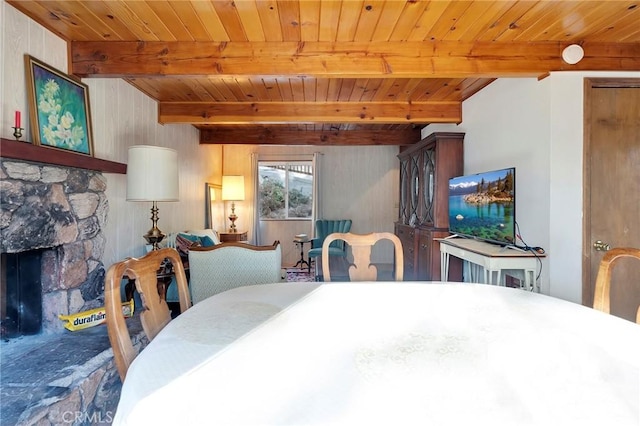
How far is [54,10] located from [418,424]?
263 cm

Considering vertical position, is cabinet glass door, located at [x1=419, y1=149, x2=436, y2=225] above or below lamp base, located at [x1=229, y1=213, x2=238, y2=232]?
above

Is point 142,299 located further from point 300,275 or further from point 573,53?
point 300,275

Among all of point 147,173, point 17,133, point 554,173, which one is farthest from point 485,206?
point 17,133

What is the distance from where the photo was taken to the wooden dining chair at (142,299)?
0.86 meters

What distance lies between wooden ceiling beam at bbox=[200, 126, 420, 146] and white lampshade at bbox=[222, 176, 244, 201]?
2.65ft

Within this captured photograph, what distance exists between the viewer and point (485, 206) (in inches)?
106

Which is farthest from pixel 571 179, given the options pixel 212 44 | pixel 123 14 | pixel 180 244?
pixel 180 244

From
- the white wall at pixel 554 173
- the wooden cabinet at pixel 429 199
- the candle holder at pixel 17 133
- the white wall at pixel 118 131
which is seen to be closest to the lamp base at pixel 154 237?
the white wall at pixel 118 131

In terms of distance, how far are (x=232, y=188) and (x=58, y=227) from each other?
362 centimetres

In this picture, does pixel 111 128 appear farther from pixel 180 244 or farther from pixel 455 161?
pixel 455 161

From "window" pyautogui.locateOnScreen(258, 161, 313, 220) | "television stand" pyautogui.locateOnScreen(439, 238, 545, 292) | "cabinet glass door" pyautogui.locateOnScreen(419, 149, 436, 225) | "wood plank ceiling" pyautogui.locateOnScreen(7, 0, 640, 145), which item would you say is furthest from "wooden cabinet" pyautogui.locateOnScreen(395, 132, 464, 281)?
"window" pyautogui.locateOnScreen(258, 161, 313, 220)

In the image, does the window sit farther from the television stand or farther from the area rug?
the television stand

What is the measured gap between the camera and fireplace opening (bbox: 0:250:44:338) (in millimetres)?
1773

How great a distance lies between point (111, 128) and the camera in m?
2.63
